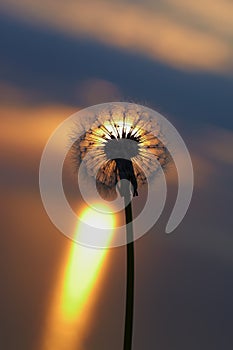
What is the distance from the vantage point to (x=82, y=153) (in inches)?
1770

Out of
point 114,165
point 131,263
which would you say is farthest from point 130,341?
point 114,165

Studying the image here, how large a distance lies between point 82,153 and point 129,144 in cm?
341

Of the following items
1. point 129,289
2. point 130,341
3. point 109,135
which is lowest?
point 130,341

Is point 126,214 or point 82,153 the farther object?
point 82,153

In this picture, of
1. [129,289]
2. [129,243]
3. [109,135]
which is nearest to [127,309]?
[129,289]

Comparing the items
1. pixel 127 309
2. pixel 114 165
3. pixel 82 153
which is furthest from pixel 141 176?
pixel 127 309

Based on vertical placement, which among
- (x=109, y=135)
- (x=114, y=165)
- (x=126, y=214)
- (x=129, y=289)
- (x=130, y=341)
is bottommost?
(x=130, y=341)

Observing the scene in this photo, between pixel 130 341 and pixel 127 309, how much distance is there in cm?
239

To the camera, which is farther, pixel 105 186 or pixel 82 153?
pixel 82 153

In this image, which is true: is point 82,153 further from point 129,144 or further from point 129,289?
point 129,289

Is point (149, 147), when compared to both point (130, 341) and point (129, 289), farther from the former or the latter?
point (130, 341)

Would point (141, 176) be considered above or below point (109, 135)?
below

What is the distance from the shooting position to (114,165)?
41.5 meters

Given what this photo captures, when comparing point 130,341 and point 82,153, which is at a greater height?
point 82,153
